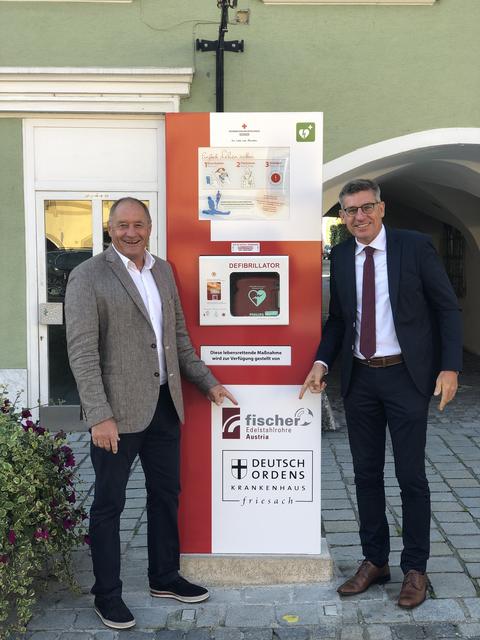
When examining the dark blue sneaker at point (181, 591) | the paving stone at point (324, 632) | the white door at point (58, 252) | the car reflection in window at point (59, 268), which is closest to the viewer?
the paving stone at point (324, 632)

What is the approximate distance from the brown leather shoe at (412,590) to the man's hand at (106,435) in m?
1.59

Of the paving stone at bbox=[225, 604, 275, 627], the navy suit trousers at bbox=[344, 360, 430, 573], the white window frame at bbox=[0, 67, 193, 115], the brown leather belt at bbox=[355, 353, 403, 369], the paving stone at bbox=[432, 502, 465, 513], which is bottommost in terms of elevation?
the paving stone at bbox=[225, 604, 275, 627]

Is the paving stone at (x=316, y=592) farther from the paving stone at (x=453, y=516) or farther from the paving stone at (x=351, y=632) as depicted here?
the paving stone at (x=453, y=516)

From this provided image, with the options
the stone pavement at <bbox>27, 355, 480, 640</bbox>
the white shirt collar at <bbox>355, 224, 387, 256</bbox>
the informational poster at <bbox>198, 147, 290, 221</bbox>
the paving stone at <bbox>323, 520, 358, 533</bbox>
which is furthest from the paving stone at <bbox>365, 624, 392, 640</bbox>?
the informational poster at <bbox>198, 147, 290, 221</bbox>

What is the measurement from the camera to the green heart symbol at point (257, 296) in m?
3.43

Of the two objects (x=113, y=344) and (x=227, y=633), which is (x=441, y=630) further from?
(x=113, y=344)

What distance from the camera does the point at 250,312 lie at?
343 centimetres

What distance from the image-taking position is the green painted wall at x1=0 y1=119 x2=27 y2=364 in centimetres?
670

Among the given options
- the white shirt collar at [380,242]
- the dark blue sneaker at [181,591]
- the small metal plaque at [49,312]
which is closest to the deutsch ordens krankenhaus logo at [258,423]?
the dark blue sneaker at [181,591]

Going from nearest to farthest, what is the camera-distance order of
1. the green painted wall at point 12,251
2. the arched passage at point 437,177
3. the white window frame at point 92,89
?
the white window frame at point 92,89
the arched passage at point 437,177
the green painted wall at point 12,251

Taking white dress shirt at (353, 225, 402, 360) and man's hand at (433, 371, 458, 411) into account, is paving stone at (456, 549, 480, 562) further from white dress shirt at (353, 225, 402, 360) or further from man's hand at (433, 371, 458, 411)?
white dress shirt at (353, 225, 402, 360)

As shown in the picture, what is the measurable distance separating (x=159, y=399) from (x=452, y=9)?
17.2 feet

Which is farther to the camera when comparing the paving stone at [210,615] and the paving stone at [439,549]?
the paving stone at [439,549]

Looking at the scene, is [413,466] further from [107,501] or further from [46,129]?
[46,129]
